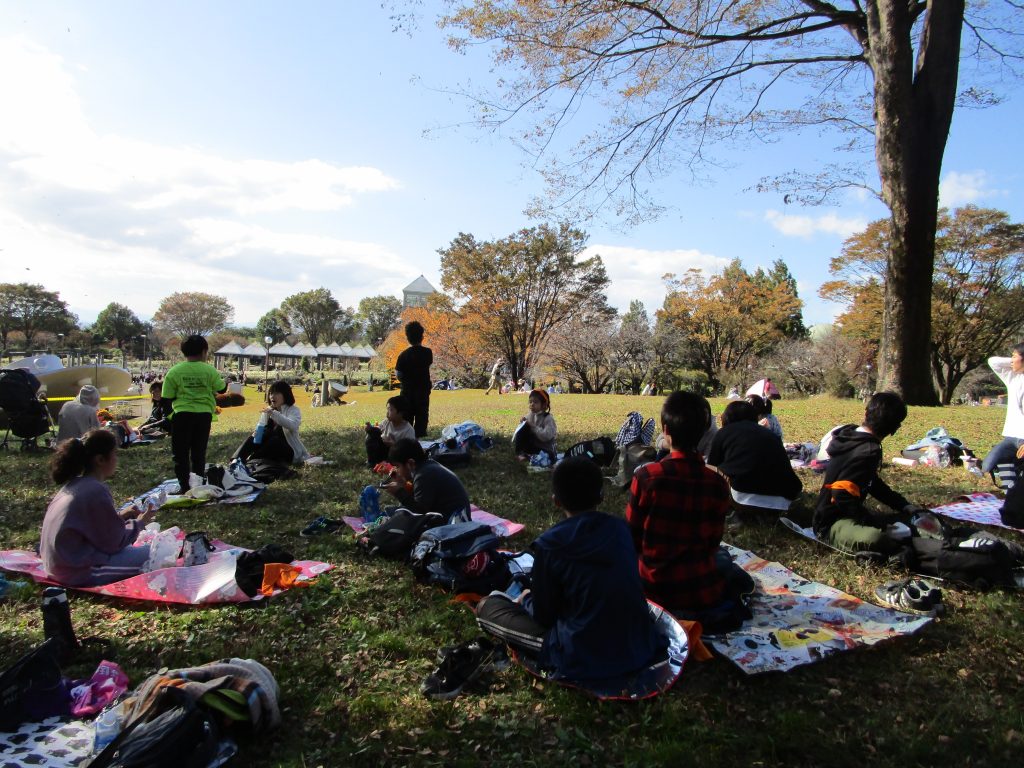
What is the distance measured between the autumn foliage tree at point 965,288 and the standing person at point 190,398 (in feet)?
78.2

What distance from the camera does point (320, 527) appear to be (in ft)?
16.8

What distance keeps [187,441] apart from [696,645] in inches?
206

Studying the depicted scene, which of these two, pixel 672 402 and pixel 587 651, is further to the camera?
pixel 672 402

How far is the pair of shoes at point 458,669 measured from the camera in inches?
108

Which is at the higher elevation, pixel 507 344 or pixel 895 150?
pixel 895 150

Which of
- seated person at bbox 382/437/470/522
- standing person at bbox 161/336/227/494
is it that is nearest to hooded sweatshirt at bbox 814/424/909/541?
seated person at bbox 382/437/470/522

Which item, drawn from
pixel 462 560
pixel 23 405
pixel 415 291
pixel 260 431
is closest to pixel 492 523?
pixel 462 560

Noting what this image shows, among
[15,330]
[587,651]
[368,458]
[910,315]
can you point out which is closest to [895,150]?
[910,315]

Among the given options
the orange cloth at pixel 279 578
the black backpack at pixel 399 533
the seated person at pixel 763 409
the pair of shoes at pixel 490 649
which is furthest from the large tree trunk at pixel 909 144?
the orange cloth at pixel 279 578

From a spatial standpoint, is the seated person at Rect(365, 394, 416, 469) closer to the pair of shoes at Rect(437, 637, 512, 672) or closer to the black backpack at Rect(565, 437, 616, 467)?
the black backpack at Rect(565, 437, 616, 467)

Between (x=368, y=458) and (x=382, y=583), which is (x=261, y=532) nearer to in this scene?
(x=382, y=583)

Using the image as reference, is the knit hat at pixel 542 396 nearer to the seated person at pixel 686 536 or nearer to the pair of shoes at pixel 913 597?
the seated person at pixel 686 536

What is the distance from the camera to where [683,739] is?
240 cm

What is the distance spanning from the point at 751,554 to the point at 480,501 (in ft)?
8.67
